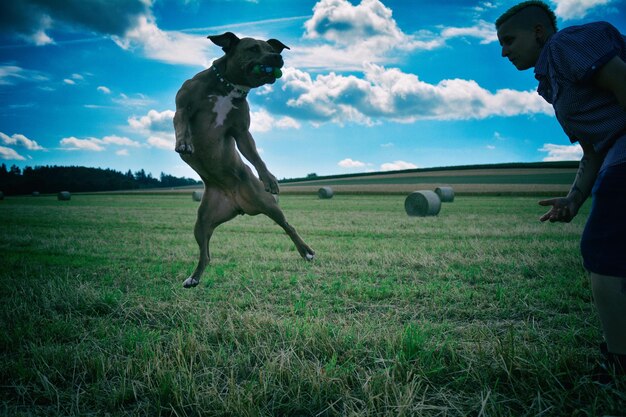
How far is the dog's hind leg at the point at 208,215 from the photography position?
463cm

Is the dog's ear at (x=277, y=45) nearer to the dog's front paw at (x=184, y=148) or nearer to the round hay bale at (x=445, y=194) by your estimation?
the dog's front paw at (x=184, y=148)

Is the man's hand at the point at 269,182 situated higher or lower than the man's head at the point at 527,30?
lower

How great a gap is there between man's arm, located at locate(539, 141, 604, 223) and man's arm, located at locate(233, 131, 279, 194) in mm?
2725

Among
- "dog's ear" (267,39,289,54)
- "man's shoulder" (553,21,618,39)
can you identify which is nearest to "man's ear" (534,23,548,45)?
"man's shoulder" (553,21,618,39)

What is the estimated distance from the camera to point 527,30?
2.39 meters

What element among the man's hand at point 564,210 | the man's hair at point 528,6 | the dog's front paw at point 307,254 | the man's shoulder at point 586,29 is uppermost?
the man's hair at point 528,6

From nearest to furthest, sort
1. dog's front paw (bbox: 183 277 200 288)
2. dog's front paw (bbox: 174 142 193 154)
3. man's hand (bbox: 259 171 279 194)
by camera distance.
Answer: dog's front paw (bbox: 174 142 193 154), man's hand (bbox: 259 171 279 194), dog's front paw (bbox: 183 277 200 288)

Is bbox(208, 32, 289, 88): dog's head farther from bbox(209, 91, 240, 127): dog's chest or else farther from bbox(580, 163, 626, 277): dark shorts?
bbox(580, 163, 626, 277): dark shorts

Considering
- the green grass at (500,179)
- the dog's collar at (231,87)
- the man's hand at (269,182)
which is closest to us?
the dog's collar at (231,87)

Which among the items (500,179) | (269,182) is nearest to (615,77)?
(269,182)

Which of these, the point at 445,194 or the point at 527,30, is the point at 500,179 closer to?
the point at 445,194

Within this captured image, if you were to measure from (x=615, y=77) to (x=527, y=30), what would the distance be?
0.72 metres

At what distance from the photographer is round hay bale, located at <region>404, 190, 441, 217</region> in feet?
52.3

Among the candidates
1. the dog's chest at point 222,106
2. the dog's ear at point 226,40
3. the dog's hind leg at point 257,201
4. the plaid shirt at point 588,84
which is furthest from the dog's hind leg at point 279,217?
the plaid shirt at point 588,84
